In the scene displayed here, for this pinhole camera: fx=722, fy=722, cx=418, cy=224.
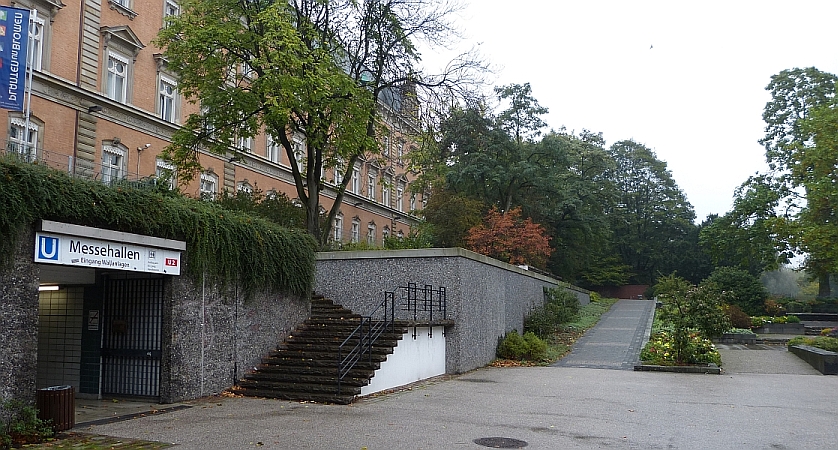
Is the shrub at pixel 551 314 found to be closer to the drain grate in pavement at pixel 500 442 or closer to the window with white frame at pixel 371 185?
the drain grate in pavement at pixel 500 442

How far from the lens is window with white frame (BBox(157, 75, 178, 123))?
30562 millimetres

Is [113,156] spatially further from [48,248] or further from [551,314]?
[48,248]

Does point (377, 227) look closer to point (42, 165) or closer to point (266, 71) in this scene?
point (266, 71)

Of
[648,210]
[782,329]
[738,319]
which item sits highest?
[648,210]

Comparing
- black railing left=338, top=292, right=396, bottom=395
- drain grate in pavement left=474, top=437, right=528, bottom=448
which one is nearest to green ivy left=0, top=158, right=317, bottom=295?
black railing left=338, top=292, right=396, bottom=395

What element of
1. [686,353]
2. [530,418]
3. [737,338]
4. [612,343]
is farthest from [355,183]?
[530,418]

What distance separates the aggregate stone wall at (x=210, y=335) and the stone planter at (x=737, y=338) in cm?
1967

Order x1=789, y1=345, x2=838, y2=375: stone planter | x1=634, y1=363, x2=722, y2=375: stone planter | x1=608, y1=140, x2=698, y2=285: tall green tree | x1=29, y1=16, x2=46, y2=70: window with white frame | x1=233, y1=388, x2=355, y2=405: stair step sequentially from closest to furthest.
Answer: x1=233, y1=388, x2=355, y2=405: stair step, x1=634, y1=363, x2=722, y2=375: stone planter, x1=789, y1=345, x2=838, y2=375: stone planter, x1=29, y1=16, x2=46, y2=70: window with white frame, x1=608, y1=140, x2=698, y2=285: tall green tree

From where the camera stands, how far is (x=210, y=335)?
551 inches

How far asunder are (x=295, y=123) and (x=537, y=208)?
23527mm

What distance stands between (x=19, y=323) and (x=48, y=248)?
1138mm

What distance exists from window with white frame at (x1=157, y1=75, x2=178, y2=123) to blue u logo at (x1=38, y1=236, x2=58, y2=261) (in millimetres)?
21051

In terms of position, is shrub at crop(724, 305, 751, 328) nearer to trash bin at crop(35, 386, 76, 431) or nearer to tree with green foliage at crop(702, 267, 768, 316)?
tree with green foliage at crop(702, 267, 768, 316)

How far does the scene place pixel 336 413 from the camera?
39.6 feet
